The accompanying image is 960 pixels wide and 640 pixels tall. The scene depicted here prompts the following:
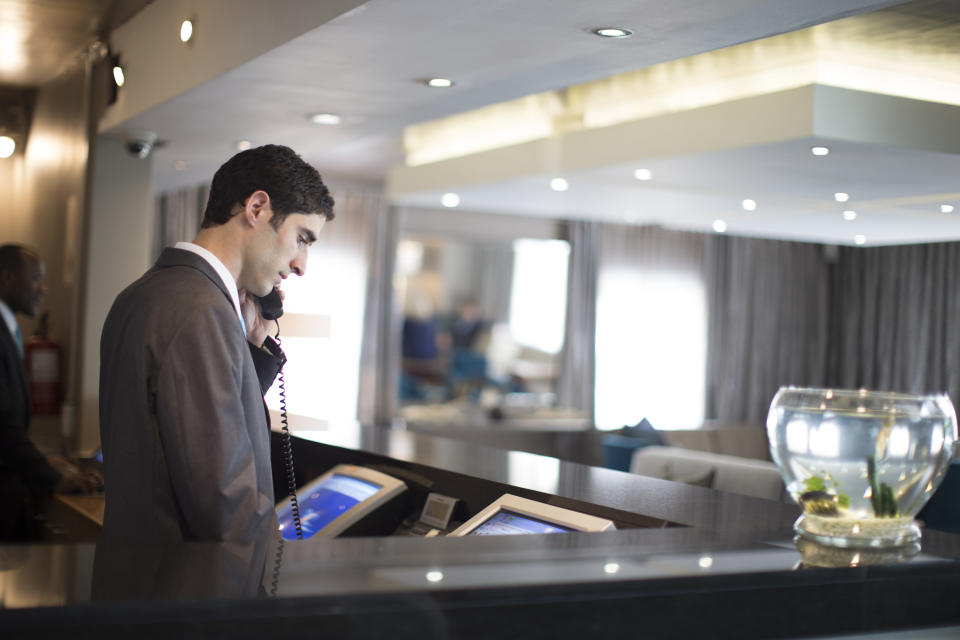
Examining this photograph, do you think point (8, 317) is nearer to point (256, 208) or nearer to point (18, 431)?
point (18, 431)

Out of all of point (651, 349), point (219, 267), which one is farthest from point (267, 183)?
point (651, 349)

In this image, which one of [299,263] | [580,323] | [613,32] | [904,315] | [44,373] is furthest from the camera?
[580,323]

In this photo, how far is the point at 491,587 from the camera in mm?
1163

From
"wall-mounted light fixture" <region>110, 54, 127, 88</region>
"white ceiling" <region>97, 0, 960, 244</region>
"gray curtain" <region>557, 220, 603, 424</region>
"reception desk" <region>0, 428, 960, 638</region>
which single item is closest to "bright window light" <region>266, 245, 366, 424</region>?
"gray curtain" <region>557, 220, 603, 424</region>

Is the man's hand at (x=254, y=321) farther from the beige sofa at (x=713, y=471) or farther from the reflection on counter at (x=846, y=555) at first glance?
the beige sofa at (x=713, y=471)

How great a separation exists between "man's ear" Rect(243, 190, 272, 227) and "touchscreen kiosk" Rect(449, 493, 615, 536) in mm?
694

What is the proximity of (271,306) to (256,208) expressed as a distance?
0.35 metres

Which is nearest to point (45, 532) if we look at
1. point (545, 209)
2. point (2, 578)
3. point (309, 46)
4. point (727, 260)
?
point (309, 46)

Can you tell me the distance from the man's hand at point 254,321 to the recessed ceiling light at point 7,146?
4920 millimetres

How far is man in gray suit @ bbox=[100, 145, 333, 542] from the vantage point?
5.22 feet

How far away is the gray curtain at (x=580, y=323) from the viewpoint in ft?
36.4

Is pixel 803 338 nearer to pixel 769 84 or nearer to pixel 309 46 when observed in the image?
pixel 769 84

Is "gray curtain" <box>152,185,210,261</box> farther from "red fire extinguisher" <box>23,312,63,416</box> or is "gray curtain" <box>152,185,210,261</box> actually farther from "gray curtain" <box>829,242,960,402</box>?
"gray curtain" <box>829,242,960,402</box>

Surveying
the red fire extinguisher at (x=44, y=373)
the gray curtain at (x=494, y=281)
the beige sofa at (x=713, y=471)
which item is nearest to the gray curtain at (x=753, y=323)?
the gray curtain at (x=494, y=281)
